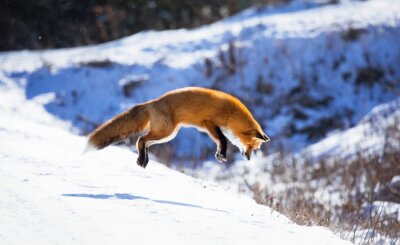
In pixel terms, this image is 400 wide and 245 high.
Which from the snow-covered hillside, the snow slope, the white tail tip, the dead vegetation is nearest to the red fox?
the white tail tip

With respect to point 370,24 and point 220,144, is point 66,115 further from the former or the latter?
point 370,24

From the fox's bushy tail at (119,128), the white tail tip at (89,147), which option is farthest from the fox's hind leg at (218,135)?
the white tail tip at (89,147)

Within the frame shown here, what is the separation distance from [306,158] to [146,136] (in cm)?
530

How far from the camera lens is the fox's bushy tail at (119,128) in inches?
240

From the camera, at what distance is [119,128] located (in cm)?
620

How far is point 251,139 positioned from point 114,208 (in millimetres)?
3051

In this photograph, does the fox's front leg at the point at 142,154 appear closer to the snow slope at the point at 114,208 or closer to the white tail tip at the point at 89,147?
the snow slope at the point at 114,208

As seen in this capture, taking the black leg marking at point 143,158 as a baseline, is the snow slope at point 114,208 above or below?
below

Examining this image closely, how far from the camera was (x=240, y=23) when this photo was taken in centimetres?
1666

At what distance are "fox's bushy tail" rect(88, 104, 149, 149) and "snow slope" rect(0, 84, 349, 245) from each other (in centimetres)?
28

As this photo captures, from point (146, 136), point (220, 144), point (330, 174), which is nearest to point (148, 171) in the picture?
point (146, 136)

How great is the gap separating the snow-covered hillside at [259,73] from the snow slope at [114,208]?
6.43m

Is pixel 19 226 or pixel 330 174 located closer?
pixel 19 226

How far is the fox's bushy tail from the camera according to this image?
6094 millimetres
